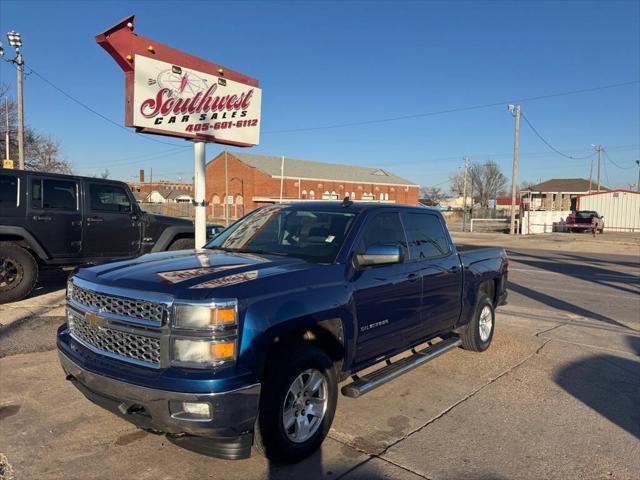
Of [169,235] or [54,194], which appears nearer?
[54,194]

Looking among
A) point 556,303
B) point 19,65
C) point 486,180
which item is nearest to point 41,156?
point 19,65

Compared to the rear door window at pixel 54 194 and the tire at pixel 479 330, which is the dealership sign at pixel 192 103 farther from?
the tire at pixel 479 330

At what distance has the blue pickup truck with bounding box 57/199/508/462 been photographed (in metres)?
2.87

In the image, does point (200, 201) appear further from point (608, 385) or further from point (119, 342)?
point (608, 385)

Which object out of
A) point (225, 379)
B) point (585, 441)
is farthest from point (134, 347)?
point (585, 441)

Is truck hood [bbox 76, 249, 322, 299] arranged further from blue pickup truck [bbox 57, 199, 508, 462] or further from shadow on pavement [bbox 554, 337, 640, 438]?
shadow on pavement [bbox 554, 337, 640, 438]

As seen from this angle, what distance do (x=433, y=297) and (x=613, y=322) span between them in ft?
16.1

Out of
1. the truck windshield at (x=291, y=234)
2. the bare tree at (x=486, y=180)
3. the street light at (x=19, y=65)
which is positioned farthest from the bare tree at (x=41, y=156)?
the bare tree at (x=486, y=180)

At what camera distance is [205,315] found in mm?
2854

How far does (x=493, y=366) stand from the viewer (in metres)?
5.62

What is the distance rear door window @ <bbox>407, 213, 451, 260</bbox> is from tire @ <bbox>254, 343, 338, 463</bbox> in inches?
68.3

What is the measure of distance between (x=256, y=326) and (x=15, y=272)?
658 cm

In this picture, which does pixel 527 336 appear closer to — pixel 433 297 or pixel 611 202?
pixel 433 297

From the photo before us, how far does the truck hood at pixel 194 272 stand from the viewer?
2.97 metres
